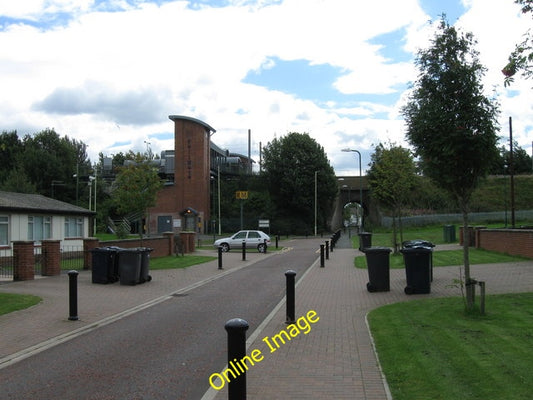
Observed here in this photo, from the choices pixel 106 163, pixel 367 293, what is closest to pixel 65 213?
pixel 367 293

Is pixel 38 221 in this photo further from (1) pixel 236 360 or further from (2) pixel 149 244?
(1) pixel 236 360

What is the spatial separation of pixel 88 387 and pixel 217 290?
341 inches

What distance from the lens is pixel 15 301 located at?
11930 mm

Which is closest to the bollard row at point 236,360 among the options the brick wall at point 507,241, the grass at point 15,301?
the grass at point 15,301

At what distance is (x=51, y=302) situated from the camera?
40.0ft

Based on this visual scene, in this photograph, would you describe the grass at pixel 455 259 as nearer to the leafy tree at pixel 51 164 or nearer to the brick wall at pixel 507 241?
the brick wall at pixel 507 241

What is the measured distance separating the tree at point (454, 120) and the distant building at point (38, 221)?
56.9ft

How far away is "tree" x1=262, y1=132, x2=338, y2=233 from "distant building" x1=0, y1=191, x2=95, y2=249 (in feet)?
121

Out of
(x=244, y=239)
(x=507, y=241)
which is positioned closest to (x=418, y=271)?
(x=507, y=241)

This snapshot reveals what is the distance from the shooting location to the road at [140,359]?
228 inches

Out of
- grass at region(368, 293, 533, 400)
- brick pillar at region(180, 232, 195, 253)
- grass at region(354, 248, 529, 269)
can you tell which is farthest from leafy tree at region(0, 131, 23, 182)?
grass at region(368, 293, 533, 400)

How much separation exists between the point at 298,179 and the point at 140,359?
58.8 m

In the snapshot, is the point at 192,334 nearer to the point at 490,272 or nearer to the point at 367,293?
the point at 367,293

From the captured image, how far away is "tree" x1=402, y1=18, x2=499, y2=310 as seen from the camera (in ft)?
31.0
